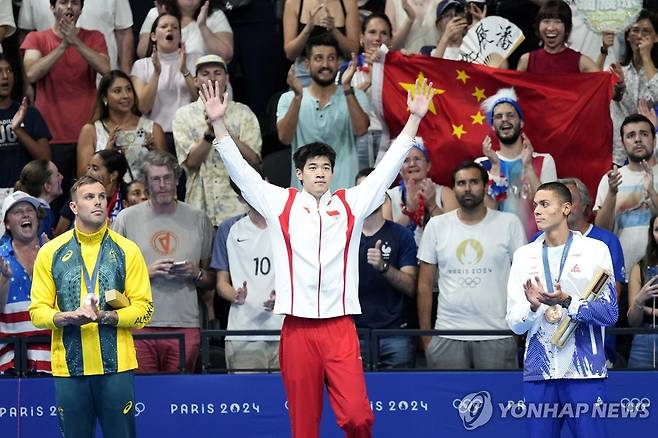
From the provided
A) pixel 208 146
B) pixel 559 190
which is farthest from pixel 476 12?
pixel 559 190

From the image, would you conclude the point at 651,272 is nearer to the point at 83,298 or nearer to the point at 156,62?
the point at 83,298

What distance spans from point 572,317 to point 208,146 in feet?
15.7

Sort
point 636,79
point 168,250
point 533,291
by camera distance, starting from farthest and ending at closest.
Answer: point 636,79 → point 168,250 → point 533,291

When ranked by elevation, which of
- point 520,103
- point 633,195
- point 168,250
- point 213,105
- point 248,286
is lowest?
point 248,286

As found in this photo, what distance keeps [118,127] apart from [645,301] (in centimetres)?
518

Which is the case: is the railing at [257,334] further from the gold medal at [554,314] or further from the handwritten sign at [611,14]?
the handwritten sign at [611,14]

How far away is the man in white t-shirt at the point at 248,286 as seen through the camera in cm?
1167

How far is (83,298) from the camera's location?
9523mm

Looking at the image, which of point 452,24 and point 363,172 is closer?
point 363,172

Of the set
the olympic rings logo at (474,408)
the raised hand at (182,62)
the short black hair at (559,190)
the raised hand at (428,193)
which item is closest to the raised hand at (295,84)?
the raised hand at (182,62)

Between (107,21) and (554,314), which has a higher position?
(107,21)

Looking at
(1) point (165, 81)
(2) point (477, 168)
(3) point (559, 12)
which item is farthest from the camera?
(1) point (165, 81)

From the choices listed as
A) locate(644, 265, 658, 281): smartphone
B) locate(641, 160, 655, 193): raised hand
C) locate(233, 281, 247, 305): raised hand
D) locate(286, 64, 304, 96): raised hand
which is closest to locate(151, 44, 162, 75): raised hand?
locate(286, 64, 304, 96): raised hand

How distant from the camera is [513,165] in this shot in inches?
493
